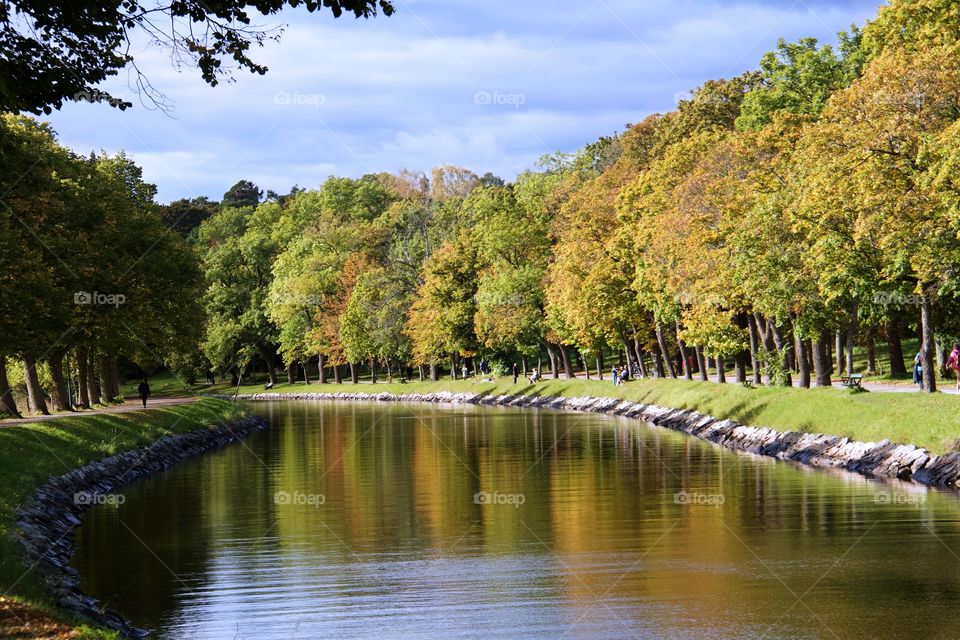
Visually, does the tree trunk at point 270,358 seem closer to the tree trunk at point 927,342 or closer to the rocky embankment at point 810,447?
the rocky embankment at point 810,447

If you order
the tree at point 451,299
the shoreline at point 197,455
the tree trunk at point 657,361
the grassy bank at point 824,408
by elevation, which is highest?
the tree at point 451,299

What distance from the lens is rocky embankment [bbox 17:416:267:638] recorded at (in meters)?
17.5

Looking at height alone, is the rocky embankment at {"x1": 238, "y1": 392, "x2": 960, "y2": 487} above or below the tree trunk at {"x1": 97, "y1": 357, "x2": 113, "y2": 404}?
below

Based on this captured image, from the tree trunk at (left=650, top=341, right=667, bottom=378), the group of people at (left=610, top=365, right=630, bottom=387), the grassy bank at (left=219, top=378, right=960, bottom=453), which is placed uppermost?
the tree trunk at (left=650, top=341, right=667, bottom=378)

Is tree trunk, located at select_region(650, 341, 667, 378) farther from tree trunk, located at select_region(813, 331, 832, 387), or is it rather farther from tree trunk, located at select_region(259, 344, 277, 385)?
tree trunk, located at select_region(259, 344, 277, 385)

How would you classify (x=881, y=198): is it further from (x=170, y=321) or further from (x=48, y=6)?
(x=170, y=321)

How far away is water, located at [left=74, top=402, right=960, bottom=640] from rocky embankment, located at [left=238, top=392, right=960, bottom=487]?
1.43 meters

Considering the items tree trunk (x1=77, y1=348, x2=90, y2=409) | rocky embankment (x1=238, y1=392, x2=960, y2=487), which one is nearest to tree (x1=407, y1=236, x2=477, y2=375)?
rocky embankment (x1=238, y1=392, x2=960, y2=487)

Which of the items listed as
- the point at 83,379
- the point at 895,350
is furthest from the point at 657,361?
the point at 83,379

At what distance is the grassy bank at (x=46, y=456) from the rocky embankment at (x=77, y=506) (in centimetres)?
37

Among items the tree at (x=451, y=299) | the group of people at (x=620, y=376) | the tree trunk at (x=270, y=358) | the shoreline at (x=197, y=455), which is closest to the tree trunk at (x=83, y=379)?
the shoreline at (x=197, y=455)

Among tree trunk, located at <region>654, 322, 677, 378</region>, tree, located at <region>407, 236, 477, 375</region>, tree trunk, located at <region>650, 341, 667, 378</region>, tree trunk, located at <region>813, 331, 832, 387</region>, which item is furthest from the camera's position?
tree, located at <region>407, 236, 477, 375</region>

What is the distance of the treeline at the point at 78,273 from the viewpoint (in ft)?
123

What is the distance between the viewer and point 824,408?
42219 millimetres
